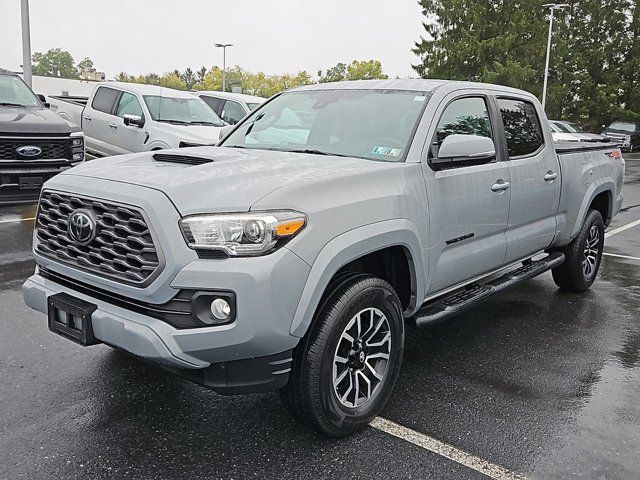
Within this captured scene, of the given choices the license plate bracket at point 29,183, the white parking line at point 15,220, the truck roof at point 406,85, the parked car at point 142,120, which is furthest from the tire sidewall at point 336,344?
the parked car at point 142,120

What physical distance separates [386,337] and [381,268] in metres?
0.44

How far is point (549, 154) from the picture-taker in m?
5.03

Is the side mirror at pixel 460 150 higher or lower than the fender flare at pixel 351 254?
higher

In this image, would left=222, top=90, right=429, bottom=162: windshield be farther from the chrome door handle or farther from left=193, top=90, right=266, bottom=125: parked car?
left=193, top=90, right=266, bottom=125: parked car

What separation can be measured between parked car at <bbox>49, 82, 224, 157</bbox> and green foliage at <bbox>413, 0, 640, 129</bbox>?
30.5 meters

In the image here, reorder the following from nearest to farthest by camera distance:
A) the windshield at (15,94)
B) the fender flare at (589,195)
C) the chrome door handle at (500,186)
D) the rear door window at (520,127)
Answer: the chrome door handle at (500,186) → the rear door window at (520,127) → the fender flare at (589,195) → the windshield at (15,94)

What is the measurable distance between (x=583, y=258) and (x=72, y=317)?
15.7 feet

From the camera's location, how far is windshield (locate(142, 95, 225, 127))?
37.3ft

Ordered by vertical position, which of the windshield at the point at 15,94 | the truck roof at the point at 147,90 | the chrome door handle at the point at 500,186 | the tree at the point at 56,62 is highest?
the tree at the point at 56,62

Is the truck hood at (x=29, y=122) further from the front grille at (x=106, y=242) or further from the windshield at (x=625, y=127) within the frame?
the windshield at (x=625, y=127)

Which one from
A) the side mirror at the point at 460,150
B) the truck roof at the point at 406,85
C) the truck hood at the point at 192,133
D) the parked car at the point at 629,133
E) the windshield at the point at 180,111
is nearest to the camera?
the side mirror at the point at 460,150

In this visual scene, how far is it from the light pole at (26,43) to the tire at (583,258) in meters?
14.9

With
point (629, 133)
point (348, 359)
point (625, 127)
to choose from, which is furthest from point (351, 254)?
point (625, 127)

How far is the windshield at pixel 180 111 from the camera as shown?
1138 centimetres
